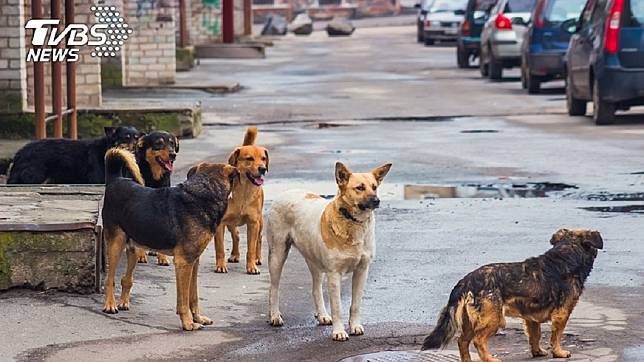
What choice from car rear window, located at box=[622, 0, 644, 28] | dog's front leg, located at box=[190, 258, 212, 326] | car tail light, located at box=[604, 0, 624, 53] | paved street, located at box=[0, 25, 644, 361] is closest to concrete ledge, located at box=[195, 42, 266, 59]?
paved street, located at box=[0, 25, 644, 361]

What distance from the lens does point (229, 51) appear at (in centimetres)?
4159

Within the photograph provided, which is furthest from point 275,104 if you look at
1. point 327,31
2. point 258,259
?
point 327,31

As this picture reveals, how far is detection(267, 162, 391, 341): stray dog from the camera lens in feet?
25.8

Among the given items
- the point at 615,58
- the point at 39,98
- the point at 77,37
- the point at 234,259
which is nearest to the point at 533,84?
the point at 615,58

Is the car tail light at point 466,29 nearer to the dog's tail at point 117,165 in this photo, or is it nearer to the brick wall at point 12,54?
the brick wall at point 12,54

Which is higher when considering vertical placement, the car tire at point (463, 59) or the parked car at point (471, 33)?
the parked car at point (471, 33)

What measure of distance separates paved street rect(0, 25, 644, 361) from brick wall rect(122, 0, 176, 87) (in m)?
2.31

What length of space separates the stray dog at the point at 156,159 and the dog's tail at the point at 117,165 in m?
1.13

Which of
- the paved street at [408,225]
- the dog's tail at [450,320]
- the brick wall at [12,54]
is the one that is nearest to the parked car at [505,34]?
the paved street at [408,225]

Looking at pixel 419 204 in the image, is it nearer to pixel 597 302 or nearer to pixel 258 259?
pixel 258 259

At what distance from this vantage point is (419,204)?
1276cm

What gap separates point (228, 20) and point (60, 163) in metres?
31.3

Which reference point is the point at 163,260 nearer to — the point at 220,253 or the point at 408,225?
the point at 220,253

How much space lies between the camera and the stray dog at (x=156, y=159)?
33.1 ft
